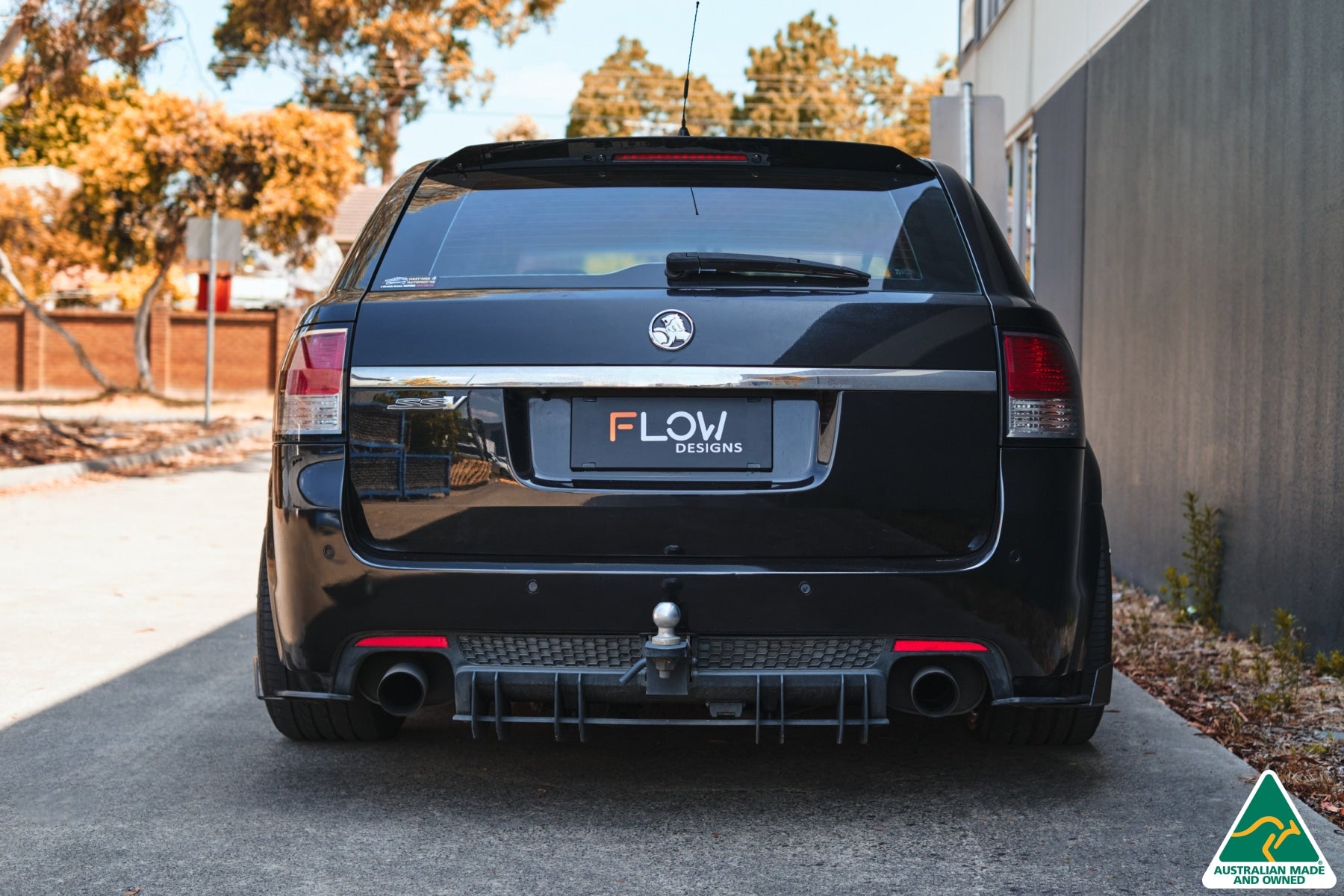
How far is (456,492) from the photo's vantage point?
3.40 meters

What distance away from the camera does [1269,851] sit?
3361 mm

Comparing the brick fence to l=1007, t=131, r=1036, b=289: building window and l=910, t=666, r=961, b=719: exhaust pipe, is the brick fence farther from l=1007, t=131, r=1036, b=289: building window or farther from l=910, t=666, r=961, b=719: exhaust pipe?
l=910, t=666, r=961, b=719: exhaust pipe

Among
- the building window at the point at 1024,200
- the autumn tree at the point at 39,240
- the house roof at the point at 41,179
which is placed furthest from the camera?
the house roof at the point at 41,179

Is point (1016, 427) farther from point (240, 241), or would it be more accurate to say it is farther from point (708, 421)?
point (240, 241)

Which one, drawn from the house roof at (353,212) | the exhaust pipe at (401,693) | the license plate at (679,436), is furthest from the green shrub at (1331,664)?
the house roof at (353,212)

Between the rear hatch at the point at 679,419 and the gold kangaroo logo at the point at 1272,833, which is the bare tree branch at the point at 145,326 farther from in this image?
the gold kangaroo logo at the point at 1272,833

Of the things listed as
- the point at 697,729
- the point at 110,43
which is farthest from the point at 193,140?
the point at 697,729

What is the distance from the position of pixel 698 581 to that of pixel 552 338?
0.65 m

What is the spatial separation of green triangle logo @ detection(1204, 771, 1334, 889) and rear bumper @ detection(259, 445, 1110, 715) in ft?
1.59

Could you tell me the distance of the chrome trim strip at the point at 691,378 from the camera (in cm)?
336

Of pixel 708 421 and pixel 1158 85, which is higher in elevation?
pixel 1158 85

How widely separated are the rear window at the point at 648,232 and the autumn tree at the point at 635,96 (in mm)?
67583

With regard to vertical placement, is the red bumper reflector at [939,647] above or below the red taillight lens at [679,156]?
below

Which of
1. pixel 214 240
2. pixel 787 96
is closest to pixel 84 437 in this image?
pixel 214 240
